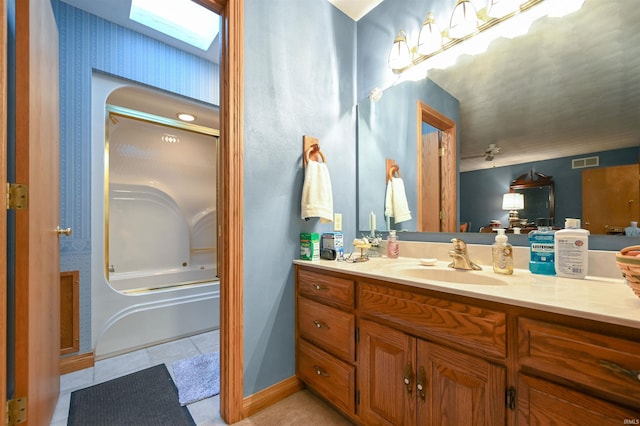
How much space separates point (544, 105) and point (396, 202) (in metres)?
0.86

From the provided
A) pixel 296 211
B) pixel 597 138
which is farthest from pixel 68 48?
pixel 597 138

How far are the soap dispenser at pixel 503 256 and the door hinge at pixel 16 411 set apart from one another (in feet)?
6.17

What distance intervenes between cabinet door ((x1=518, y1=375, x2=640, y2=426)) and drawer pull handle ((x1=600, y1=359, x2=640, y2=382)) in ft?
0.27

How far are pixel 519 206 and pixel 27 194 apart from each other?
200 centimetres

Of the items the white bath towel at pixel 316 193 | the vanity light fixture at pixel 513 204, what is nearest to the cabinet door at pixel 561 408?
the vanity light fixture at pixel 513 204

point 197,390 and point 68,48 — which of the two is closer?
point 197,390

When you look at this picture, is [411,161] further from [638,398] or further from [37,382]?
[37,382]

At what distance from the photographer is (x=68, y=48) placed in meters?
1.76

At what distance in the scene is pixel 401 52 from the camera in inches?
65.3

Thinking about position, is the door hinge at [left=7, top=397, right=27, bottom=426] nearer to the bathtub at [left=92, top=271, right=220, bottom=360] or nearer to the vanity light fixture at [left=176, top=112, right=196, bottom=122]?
the bathtub at [left=92, top=271, right=220, bottom=360]

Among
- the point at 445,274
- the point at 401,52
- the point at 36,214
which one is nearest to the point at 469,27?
the point at 401,52

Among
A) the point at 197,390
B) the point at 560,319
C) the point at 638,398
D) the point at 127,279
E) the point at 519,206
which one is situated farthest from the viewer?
the point at 127,279

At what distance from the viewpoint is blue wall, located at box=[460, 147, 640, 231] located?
100 cm

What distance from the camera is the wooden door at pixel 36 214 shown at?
0.93 meters
